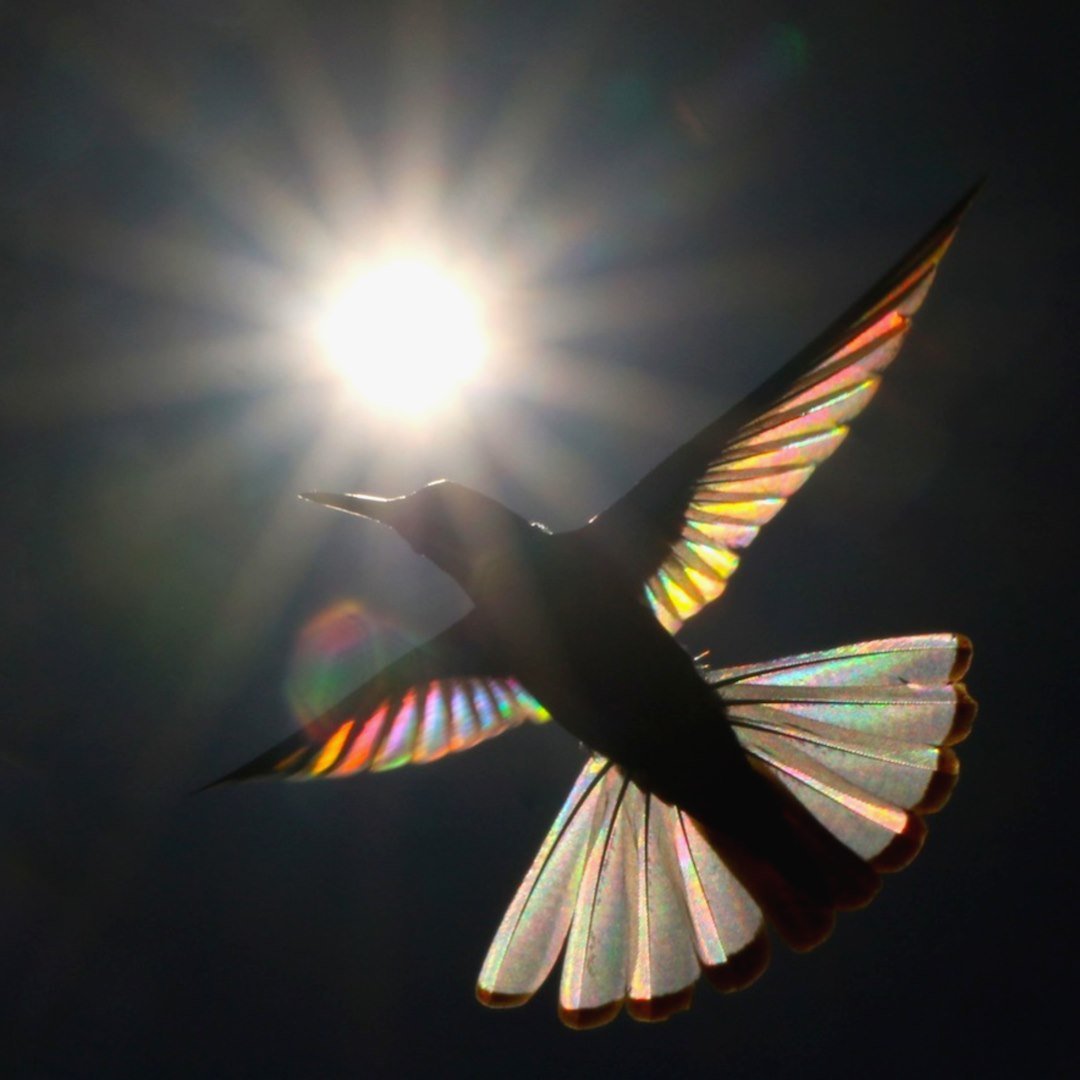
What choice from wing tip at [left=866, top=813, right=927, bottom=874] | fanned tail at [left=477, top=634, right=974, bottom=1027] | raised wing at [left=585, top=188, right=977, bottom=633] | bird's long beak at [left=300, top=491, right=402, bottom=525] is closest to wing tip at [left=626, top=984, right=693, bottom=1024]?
fanned tail at [left=477, top=634, right=974, bottom=1027]

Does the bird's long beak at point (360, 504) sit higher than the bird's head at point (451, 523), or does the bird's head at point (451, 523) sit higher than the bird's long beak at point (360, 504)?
the bird's long beak at point (360, 504)

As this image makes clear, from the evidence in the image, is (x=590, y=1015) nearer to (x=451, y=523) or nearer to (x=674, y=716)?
(x=674, y=716)

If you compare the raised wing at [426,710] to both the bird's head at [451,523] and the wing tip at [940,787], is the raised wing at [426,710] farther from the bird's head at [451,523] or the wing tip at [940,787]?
the wing tip at [940,787]

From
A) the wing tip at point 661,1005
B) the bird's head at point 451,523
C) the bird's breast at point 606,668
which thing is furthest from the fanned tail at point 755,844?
the bird's head at point 451,523

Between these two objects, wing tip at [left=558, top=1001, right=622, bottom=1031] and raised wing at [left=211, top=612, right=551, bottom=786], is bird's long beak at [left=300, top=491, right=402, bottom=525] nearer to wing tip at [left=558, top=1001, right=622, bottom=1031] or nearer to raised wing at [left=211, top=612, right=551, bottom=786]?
raised wing at [left=211, top=612, right=551, bottom=786]

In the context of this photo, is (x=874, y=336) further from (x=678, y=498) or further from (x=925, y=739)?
(x=925, y=739)

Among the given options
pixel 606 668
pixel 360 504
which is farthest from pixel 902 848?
pixel 360 504
